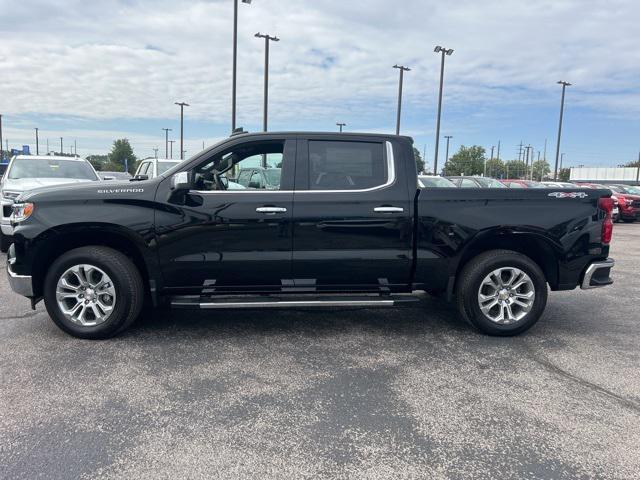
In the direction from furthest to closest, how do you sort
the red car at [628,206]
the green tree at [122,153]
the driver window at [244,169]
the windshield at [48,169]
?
the green tree at [122,153]
the red car at [628,206]
the windshield at [48,169]
the driver window at [244,169]

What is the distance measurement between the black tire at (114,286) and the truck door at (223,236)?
316 millimetres

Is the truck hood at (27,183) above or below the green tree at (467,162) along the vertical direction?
below

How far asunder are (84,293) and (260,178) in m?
1.93

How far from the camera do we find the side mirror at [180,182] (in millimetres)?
4523

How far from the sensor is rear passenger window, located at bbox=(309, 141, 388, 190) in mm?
4801

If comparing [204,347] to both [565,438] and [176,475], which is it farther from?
[565,438]

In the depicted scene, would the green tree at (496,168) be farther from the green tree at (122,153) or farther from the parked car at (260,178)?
the parked car at (260,178)

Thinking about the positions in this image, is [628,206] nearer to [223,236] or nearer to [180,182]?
[223,236]

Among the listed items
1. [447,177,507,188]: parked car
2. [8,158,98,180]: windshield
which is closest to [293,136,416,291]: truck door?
[8,158,98,180]: windshield

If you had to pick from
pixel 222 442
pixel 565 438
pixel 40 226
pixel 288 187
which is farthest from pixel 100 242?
pixel 565 438

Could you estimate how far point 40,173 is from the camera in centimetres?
1014

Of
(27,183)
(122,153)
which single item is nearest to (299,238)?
(27,183)

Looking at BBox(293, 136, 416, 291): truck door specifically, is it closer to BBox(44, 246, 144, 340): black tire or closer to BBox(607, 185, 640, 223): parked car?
BBox(44, 246, 144, 340): black tire

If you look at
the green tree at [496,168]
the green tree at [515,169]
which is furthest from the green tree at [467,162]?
the green tree at [515,169]
